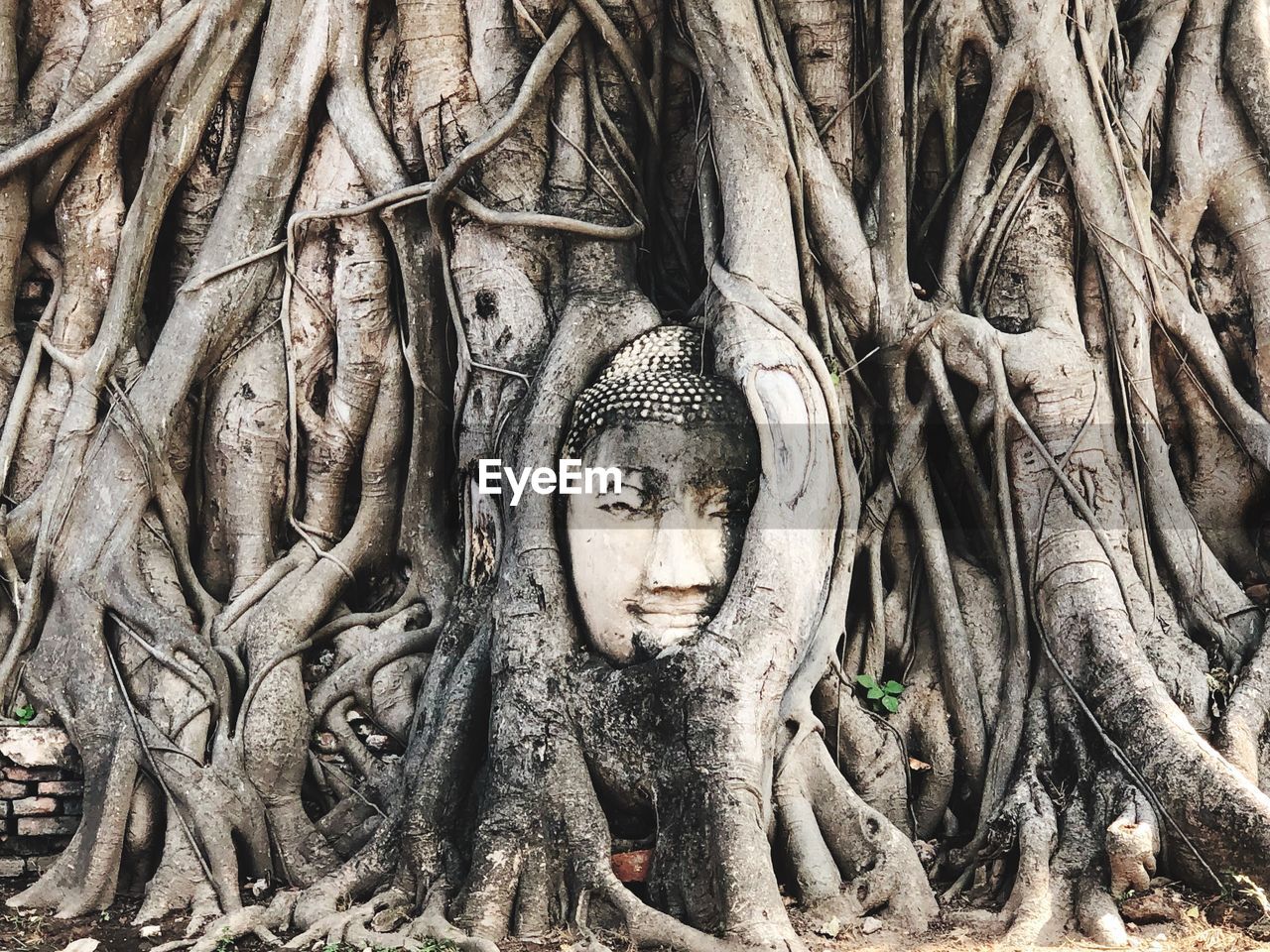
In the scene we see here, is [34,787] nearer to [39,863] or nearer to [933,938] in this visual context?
[39,863]

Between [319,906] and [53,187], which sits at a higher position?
[53,187]

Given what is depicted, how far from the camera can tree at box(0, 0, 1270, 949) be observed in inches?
142

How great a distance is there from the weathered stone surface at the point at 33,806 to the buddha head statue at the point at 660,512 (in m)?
1.71

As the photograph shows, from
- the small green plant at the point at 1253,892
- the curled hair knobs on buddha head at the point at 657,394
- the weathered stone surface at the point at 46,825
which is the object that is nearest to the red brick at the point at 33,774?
the weathered stone surface at the point at 46,825

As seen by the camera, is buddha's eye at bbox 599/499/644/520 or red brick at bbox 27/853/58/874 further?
red brick at bbox 27/853/58/874

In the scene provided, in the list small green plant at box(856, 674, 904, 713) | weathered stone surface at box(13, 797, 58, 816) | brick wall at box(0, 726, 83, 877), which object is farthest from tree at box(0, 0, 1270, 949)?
weathered stone surface at box(13, 797, 58, 816)

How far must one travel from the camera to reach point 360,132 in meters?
4.43

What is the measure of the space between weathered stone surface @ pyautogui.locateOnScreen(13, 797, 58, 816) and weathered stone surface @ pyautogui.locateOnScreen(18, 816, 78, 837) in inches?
0.7

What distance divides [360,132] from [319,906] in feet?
7.91

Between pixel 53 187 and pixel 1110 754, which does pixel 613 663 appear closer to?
pixel 1110 754

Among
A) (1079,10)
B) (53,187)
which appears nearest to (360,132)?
(53,187)

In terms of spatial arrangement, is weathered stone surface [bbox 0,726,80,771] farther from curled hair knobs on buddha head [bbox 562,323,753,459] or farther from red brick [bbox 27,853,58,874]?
curled hair knobs on buddha head [bbox 562,323,753,459]

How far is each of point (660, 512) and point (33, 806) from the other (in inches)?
80.8

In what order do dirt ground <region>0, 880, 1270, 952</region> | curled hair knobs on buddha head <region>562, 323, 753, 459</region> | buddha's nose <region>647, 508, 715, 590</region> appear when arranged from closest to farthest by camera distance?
1. dirt ground <region>0, 880, 1270, 952</region>
2. buddha's nose <region>647, 508, 715, 590</region>
3. curled hair knobs on buddha head <region>562, 323, 753, 459</region>
